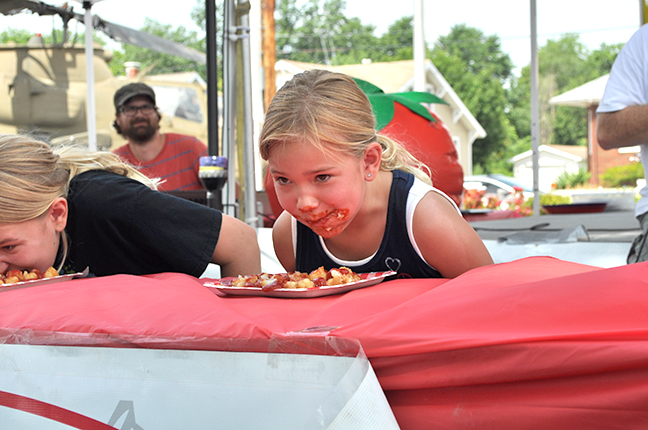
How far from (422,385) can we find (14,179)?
44.3 inches

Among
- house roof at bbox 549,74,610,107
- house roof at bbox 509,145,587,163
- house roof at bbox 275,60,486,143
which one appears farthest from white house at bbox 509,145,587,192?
house roof at bbox 275,60,486,143

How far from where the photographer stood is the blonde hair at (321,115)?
1367 mm

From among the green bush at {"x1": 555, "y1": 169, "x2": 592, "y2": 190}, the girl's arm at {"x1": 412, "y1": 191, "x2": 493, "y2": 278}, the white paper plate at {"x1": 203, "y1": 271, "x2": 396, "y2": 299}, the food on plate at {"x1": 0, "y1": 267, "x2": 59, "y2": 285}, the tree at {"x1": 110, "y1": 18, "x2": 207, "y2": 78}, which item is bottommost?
the green bush at {"x1": 555, "y1": 169, "x2": 592, "y2": 190}

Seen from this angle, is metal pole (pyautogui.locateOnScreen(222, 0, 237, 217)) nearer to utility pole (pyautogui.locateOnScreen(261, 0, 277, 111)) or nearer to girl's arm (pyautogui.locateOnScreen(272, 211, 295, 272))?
girl's arm (pyautogui.locateOnScreen(272, 211, 295, 272))

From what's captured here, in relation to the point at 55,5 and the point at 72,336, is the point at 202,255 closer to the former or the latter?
the point at 72,336

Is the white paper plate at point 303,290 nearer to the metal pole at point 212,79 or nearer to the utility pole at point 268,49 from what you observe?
the metal pole at point 212,79

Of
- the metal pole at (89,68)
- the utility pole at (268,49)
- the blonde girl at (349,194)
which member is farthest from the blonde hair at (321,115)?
the utility pole at (268,49)

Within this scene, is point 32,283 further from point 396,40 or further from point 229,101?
point 396,40

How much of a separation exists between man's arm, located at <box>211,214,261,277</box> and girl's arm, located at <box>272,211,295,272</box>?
7cm

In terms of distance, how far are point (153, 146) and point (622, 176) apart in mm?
25061

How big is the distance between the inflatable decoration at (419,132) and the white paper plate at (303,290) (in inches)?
72.1

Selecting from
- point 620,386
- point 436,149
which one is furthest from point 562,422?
point 436,149

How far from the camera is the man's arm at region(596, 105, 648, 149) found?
204cm

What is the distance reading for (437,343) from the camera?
0.74 m
